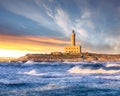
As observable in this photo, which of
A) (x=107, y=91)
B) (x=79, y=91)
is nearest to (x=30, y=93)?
(x=79, y=91)

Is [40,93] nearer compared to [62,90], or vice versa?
[40,93]

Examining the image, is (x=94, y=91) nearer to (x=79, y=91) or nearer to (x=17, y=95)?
(x=79, y=91)

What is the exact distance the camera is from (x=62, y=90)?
98.8 feet

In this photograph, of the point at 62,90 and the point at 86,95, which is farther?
the point at 62,90

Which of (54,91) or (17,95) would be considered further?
(54,91)

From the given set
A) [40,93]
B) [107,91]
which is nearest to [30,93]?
Result: [40,93]

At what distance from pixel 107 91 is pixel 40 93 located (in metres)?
6.06

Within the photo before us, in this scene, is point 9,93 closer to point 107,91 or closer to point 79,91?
point 79,91

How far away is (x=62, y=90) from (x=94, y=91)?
2928mm

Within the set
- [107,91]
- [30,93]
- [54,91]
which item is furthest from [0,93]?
[107,91]

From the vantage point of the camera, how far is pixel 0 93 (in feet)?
91.8

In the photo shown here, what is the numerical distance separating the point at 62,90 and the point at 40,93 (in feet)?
9.37

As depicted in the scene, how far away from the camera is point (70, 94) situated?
27.7m

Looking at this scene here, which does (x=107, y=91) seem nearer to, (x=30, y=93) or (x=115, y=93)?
(x=115, y=93)
